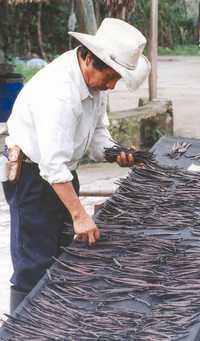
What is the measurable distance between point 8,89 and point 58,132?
621cm

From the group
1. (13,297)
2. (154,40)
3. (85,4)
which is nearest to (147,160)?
(13,297)

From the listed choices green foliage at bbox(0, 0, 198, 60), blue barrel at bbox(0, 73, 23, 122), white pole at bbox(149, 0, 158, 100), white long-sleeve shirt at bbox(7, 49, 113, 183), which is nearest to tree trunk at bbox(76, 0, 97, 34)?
white pole at bbox(149, 0, 158, 100)

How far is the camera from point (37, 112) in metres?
2.76

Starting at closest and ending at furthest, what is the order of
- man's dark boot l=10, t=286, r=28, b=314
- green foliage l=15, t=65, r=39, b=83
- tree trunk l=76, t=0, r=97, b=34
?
man's dark boot l=10, t=286, r=28, b=314
tree trunk l=76, t=0, r=97, b=34
green foliage l=15, t=65, r=39, b=83

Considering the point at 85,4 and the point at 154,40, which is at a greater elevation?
the point at 85,4

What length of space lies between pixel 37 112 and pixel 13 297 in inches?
32.0

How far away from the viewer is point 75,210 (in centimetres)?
276

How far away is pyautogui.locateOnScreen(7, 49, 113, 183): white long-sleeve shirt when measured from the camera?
2703 mm

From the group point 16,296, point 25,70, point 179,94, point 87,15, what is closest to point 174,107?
point 179,94

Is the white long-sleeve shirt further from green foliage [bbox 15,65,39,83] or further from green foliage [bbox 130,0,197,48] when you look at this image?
green foliage [bbox 130,0,197,48]

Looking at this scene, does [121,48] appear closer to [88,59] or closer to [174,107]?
[88,59]

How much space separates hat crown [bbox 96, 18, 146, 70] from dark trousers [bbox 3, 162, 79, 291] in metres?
0.57

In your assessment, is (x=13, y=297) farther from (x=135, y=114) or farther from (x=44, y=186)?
(x=135, y=114)

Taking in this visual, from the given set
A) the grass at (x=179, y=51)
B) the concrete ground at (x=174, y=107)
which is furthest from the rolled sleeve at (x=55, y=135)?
the grass at (x=179, y=51)
